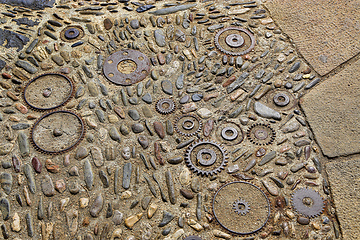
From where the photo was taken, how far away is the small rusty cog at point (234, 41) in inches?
230

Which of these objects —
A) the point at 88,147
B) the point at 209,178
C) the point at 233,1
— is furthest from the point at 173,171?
the point at 233,1

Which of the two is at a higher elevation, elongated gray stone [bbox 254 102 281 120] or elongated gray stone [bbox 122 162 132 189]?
elongated gray stone [bbox 254 102 281 120]

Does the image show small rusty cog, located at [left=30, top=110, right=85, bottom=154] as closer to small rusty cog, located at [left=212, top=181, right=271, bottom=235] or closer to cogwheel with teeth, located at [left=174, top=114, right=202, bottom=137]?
cogwheel with teeth, located at [left=174, top=114, right=202, bottom=137]

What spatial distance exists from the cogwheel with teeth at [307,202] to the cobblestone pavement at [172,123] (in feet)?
0.04

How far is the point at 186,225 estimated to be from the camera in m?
4.00

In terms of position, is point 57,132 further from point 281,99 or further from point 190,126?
point 281,99

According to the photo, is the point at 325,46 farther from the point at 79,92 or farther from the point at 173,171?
the point at 79,92

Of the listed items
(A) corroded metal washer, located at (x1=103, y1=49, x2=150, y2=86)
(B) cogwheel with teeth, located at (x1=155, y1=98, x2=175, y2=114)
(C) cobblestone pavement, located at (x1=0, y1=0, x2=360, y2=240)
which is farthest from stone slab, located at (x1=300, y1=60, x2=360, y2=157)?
(A) corroded metal washer, located at (x1=103, y1=49, x2=150, y2=86)

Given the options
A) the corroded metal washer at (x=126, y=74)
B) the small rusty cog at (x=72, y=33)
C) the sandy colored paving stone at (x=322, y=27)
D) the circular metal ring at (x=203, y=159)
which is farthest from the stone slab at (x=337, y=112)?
the small rusty cog at (x=72, y=33)

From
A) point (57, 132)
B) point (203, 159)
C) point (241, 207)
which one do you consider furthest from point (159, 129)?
point (241, 207)

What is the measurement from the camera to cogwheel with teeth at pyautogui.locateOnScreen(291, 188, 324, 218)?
403cm

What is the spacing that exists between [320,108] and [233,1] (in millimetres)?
2957

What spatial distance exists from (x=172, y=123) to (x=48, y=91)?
2040 mm

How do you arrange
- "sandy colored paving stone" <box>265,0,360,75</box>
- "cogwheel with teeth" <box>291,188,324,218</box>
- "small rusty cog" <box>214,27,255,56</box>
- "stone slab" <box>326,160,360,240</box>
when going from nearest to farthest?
"stone slab" <box>326,160,360,240</box> < "cogwheel with teeth" <box>291,188,324,218</box> < "sandy colored paving stone" <box>265,0,360,75</box> < "small rusty cog" <box>214,27,255,56</box>
